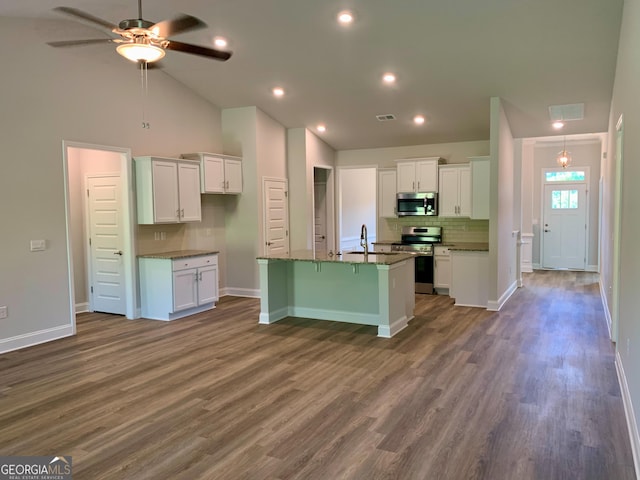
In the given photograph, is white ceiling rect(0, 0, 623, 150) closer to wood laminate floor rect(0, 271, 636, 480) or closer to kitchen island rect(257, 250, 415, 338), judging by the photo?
kitchen island rect(257, 250, 415, 338)

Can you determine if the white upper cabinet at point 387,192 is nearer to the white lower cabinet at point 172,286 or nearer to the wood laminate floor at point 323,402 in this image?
the wood laminate floor at point 323,402

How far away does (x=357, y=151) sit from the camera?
9883 mm

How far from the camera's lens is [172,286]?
6.64 metres

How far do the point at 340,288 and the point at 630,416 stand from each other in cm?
361

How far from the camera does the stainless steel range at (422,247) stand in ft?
28.1

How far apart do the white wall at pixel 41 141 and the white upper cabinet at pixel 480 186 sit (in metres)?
5.16

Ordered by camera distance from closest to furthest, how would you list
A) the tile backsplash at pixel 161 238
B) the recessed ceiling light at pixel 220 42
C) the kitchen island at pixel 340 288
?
1. the kitchen island at pixel 340 288
2. the recessed ceiling light at pixel 220 42
3. the tile backsplash at pixel 161 238

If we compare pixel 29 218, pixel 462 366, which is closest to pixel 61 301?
pixel 29 218

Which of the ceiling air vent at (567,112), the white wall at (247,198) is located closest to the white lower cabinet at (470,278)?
the ceiling air vent at (567,112)

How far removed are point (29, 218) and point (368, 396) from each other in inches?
169

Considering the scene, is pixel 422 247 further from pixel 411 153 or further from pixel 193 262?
pixel 193 262

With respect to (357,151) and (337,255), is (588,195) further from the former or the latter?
(337,255)

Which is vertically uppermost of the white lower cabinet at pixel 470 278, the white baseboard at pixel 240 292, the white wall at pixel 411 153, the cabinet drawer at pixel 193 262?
the white wall at pixel 411 153

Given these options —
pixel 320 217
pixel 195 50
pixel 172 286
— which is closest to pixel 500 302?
pixel 320 217
